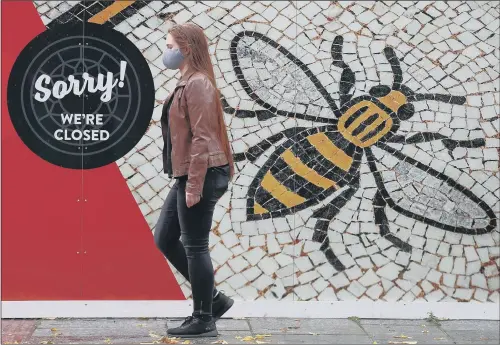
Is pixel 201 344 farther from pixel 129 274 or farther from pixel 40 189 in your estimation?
pixel 40 189

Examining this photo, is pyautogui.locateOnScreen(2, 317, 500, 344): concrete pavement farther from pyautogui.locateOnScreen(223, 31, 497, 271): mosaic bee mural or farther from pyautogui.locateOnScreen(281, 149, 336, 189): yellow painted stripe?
pyautogui.locateOnScreen(281, 149, 336, 189): yellow painted stripe

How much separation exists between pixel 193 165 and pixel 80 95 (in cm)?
143

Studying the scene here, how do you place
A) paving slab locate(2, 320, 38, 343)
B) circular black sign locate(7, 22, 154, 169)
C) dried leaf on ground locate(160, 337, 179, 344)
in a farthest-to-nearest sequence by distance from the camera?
circular black sign locate(7, 22, 154, 169)
paving slab locate(2, 320, 38, 343)
dried leaf on ground locate(160, 337, 179, 344)

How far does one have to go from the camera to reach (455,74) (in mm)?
6965

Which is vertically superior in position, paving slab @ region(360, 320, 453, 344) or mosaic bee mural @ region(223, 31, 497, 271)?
mosaic bee mural @ region(223, 31, 497, 271)

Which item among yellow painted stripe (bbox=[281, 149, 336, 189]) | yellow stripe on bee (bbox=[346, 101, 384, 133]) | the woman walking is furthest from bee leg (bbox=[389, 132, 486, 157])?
the woman walking

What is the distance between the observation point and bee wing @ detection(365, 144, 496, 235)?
22.8 feet

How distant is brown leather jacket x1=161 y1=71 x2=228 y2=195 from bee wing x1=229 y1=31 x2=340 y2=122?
928 mm

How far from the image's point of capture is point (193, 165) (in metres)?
5.80

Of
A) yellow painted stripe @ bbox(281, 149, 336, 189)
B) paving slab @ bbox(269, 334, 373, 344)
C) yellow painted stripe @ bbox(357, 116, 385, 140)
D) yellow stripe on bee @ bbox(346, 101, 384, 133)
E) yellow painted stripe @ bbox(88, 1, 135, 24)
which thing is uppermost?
yellow painted stripe @ bbox(88, 1, 135, 24)

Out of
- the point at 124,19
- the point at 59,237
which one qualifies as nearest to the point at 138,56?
the point at 124,19

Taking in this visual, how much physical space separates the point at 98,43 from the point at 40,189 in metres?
1.09

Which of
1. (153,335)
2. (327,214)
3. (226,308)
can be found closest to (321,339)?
(226,308)

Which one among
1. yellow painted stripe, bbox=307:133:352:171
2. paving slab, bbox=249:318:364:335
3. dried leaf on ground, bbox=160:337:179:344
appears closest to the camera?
dried leaf on ground, bbox=160:337:179:344
